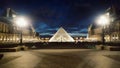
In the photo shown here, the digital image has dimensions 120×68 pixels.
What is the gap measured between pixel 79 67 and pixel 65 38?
95.3 meters

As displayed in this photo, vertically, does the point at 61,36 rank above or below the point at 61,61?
above

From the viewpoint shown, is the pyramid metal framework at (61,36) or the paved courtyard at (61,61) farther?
the pyramid metal framework at (61,36)

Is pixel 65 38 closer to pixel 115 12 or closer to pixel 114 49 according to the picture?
pixel 115 12

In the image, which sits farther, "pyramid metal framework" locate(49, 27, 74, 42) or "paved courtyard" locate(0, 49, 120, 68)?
"pyramid metal framework" locate(49, 27, 74, 42)

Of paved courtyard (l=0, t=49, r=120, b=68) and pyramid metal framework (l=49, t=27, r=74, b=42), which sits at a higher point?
pyramid metal framework (l=49, t=27, r=74, b=42)

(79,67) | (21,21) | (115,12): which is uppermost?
(115,12)

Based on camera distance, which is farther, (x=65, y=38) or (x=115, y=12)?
(x=65, y=38)

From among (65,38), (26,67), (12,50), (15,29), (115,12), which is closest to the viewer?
(26,67)

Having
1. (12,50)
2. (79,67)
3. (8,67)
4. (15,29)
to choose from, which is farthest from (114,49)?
(15,29)

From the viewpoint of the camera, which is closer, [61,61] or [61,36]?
[61,61]

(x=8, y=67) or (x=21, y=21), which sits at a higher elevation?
(x=21, y=21)

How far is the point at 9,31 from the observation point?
83.4 metres

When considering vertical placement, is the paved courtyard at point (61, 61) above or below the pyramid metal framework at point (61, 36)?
below

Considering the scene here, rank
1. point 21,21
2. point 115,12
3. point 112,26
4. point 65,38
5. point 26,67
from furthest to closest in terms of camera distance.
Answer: point 65,38 < point 115,12 < point 112,26 < point 21,21 < point 26,67
